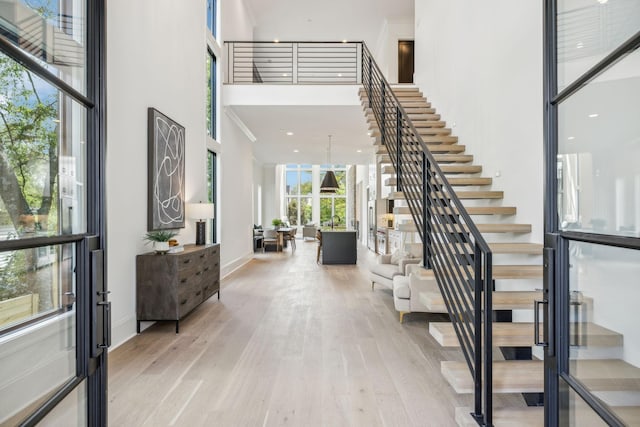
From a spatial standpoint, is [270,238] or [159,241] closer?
[159,241]

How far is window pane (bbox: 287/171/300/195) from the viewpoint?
67.8ft

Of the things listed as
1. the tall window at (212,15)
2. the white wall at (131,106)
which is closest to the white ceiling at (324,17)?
the tall window at (212,15)

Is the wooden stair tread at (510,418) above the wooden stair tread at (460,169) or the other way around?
the other way around

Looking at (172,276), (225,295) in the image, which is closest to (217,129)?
(225,295)

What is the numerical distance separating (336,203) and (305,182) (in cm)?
197

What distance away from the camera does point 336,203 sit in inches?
825

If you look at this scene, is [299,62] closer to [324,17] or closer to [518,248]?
[324,17]

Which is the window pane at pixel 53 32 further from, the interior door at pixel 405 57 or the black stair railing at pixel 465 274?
the interior door at pixel 405 57

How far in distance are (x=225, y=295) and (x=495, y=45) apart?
189 inches

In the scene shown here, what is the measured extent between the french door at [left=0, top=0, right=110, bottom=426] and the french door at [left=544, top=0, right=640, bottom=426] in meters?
1.86

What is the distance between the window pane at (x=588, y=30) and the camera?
1192mm

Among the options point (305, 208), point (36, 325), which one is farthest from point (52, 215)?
point (305, 208)

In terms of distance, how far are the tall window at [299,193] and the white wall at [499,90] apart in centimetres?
1440

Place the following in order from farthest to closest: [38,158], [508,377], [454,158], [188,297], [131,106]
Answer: [454,158], [188,297], [131,106], [508,377], [38,158]
